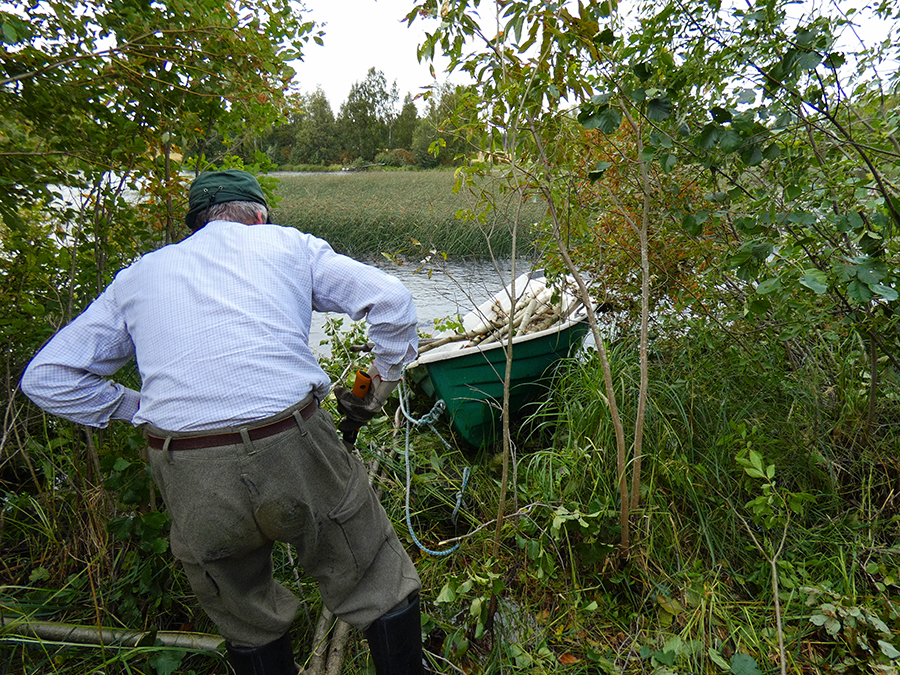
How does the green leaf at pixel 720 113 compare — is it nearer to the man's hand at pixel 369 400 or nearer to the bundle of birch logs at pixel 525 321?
the man's hand at pixel 369 400

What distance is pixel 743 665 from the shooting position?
6.23 feet

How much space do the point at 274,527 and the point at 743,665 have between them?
1.75m

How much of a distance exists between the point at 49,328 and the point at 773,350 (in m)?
3.96

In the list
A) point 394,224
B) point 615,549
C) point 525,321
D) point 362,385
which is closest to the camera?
point 362,385

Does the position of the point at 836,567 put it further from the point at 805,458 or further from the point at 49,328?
the point at 49,328

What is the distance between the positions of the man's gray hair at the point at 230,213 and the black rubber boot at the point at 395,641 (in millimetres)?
1495

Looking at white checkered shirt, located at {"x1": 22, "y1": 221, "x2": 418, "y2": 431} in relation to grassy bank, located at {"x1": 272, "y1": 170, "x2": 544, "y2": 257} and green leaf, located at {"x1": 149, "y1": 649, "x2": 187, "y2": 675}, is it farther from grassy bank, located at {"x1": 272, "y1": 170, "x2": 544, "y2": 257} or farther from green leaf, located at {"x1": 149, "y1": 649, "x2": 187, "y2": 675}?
grassy bank, located at {"x1": 272, "y1": 170, "x2": 544, "y2": 257}

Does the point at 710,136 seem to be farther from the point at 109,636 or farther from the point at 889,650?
the point at 109,636

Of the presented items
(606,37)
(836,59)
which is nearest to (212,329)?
(606,37)

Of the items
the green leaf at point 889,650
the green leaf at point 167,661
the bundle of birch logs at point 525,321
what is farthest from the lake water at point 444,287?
the green leaf at point 889,650

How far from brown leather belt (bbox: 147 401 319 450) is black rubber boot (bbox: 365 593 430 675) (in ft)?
2.57

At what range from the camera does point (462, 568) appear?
2645 mm

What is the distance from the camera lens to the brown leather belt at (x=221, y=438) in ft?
5.05

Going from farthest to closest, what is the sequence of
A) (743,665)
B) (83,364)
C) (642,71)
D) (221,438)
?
(743,665) → (642,71) → (83,364) → (221,438)
